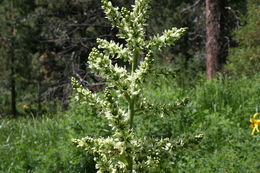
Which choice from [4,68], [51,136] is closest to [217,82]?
[51,136]

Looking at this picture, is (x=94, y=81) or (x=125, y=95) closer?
(x=125, y=95)

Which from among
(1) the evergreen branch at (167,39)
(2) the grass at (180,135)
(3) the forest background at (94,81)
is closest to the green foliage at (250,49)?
(3) the forest background at (94,81)

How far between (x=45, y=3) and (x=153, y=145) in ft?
38.4

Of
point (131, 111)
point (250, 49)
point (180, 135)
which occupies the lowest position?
point (180, 135)

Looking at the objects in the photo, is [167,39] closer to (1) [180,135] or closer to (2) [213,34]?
(1) [180,135]

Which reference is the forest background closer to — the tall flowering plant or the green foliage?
the green foliage

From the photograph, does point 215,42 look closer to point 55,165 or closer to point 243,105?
point 243,105

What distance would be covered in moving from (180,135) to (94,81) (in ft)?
28.3

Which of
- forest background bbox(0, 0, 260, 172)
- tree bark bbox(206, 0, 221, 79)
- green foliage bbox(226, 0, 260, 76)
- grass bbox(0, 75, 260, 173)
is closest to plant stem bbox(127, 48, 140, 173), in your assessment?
forest background bbox(0, 0, 260, 172)

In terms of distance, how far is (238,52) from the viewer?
9.67 meters

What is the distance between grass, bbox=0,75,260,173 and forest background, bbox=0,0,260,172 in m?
0.02

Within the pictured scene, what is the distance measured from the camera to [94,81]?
43.2ft

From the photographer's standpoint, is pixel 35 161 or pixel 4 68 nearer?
pixel 35 161

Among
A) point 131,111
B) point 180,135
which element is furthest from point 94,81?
point 131,111
